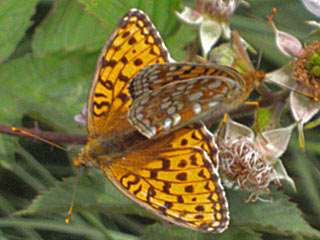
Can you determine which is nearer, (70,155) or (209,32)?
(209,32)

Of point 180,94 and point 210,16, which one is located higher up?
point 210,16

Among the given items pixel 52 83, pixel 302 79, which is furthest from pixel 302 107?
pixel 52 83

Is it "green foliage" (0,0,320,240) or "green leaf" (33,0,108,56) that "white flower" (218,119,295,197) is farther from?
"green leaf" (33,0,108,56)

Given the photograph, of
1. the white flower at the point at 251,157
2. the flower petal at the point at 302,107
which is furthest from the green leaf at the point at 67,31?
the flower petal at the point at 302,107

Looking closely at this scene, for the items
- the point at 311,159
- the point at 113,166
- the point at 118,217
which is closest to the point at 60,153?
the point at 118,217

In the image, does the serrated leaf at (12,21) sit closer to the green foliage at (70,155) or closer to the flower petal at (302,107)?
the green foliage at (70,155)

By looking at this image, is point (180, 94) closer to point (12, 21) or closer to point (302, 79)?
point (302, 79)

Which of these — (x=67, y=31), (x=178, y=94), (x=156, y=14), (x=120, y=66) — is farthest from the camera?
(x=67, y=31)
